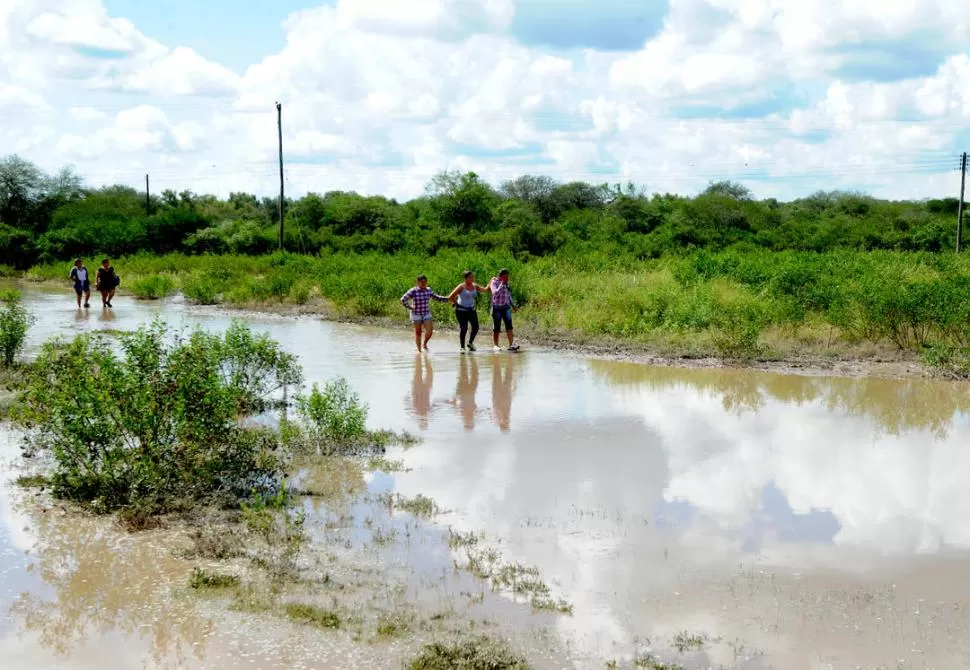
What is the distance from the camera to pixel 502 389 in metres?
14.0

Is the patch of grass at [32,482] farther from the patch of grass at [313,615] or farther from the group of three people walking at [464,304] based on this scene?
the group of three people walking at [464,304]

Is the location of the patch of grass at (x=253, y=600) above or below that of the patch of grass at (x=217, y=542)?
below

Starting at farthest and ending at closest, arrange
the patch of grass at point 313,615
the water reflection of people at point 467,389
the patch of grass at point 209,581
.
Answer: the water reflection of people at point 467,389, the patch of grass at point 209,581, the patch of grass at point 313,615

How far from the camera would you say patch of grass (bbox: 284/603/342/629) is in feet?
19.0

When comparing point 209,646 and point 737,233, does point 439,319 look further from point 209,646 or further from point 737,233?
point 737,233

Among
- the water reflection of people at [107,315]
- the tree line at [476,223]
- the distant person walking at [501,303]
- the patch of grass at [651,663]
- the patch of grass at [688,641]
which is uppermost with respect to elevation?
the tree line at [476,223]

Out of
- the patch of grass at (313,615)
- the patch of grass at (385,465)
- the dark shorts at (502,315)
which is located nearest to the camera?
the patch of grass at (313,615)

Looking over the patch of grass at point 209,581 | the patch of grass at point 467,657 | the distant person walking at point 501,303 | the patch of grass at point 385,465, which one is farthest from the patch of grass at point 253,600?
the distant person walking at point 501,303

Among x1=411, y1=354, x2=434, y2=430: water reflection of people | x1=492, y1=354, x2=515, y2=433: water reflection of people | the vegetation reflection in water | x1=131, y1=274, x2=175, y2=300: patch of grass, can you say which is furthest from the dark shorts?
x1=131, y1=274, x2=175, y2=300: patch of grass

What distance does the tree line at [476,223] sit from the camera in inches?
1684

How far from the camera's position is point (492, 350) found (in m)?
18.1

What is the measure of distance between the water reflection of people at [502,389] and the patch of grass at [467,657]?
5.74m

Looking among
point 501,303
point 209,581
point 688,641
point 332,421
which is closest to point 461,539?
point 209,581

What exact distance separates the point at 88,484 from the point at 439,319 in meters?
14.2
